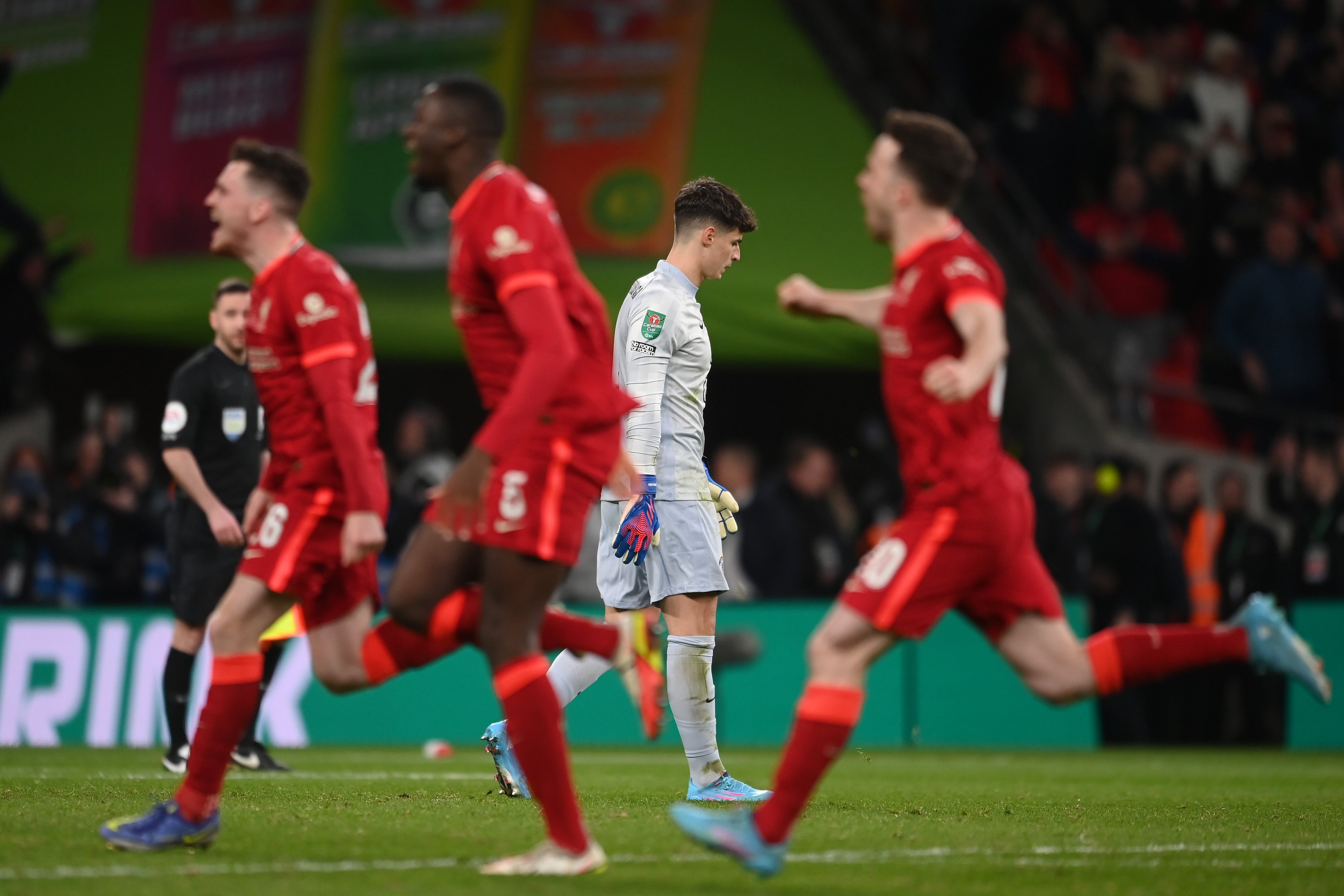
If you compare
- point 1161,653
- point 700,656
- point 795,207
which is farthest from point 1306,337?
point 1161,653

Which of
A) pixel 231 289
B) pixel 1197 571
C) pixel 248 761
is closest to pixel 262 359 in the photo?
pixel 231 289

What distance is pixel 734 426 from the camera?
18.8 metres

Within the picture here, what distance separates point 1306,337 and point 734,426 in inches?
231

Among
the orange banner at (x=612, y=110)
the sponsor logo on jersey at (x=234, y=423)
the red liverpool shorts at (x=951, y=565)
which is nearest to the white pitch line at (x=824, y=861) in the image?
the red liverpool shorts at (x=951, y=565)

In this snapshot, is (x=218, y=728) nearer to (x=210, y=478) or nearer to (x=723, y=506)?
(x=723, y=506)

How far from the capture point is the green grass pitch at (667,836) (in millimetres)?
5008

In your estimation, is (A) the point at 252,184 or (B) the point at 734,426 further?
(B) the point at 734,426

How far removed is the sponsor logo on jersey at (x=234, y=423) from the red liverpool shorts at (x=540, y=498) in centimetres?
475

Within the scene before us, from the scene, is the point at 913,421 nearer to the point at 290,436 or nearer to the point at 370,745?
the point at 290,436

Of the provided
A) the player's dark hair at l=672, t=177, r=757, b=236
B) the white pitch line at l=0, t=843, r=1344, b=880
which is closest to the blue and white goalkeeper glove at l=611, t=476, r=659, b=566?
the player's dark hair at l=672, t=177, r=757, b=236

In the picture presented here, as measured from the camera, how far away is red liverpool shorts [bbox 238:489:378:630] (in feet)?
18.0

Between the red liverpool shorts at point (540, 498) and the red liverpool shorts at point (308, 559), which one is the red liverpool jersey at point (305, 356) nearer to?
the red liverpool shorts at point (308, 559)

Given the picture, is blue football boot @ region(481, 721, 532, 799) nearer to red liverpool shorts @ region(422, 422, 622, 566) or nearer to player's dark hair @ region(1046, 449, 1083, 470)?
red liverpool shorts @ region(422, 422, 622, 566)

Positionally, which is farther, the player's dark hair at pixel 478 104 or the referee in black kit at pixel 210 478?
the referee in black kit at pixel 210 478
